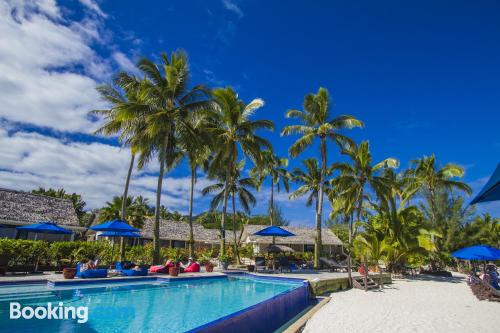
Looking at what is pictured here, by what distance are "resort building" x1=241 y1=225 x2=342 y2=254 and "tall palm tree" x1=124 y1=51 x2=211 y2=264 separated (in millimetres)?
22443

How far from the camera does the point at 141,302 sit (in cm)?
976

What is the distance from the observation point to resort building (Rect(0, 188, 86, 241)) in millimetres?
20922

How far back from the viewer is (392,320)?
7891 mm

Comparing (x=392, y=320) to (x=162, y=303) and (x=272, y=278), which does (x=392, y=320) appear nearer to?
(x=162, y=303)

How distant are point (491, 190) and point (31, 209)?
88.8ft

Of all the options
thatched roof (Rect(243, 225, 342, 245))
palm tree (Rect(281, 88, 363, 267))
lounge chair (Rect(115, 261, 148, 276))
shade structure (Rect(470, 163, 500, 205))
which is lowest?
lounge chair (Rect(115, 261, 148, 276))

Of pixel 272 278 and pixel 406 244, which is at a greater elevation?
pixel 406 244

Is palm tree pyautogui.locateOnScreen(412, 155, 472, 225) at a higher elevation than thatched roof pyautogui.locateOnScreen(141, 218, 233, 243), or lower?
higher

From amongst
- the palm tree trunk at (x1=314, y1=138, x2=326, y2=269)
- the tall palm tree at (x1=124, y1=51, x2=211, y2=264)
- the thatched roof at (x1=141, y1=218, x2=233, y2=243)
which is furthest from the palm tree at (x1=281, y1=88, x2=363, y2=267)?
the thatched roof at (x1=141, y1=218, x2=233, y2=243)

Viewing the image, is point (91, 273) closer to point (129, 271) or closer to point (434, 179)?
point (129, 271)

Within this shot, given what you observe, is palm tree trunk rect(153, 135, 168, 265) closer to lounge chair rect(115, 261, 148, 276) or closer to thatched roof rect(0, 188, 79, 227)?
lounge chair rect(115, 261, 148, 276)

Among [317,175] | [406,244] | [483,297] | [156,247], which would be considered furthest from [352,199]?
[156,247]

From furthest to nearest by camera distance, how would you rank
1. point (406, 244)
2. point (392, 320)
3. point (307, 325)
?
point (406, 244) → point (392, 320) → point (307, 325)

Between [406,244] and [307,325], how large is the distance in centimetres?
1513
